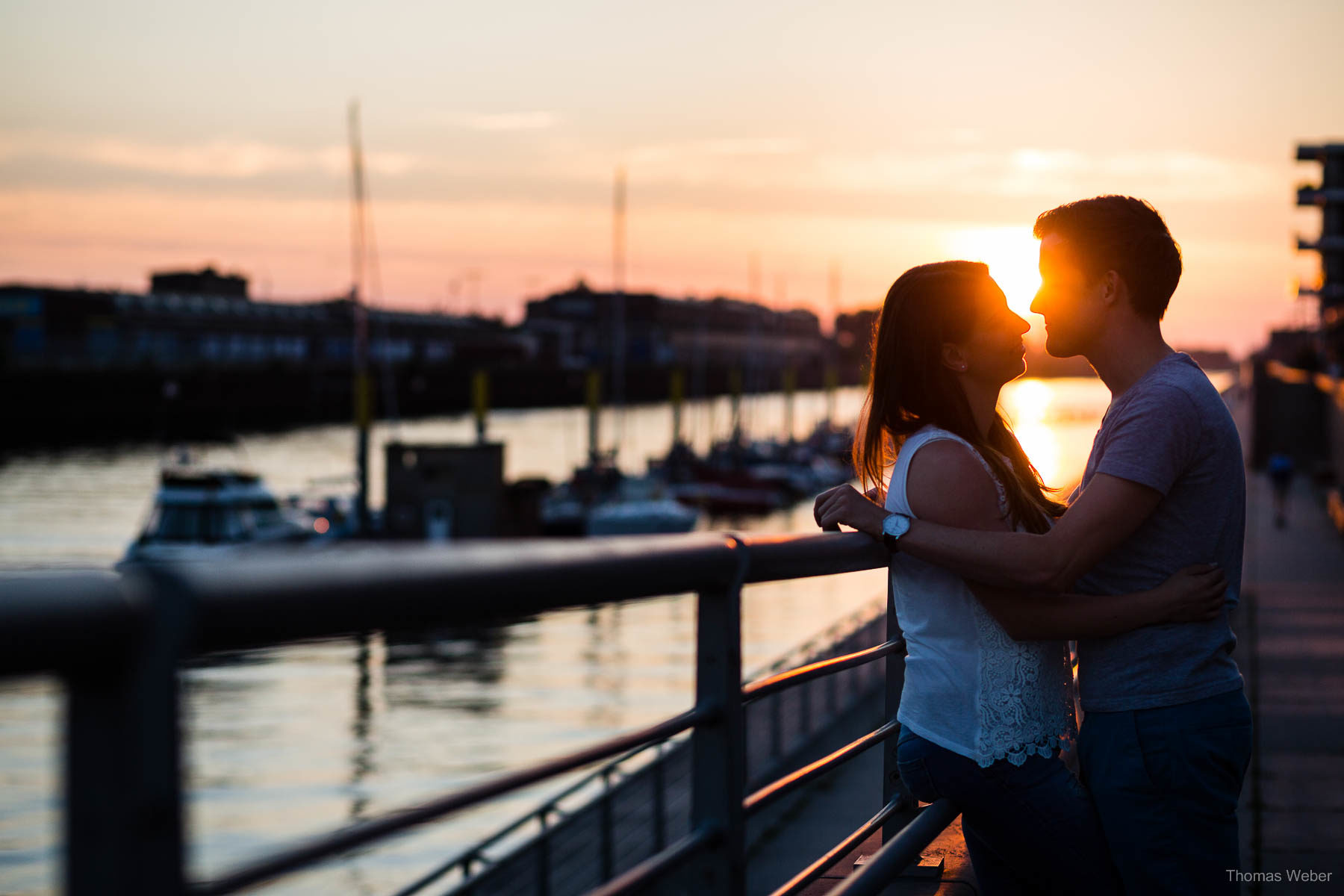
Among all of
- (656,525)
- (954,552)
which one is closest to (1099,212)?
(954,552)

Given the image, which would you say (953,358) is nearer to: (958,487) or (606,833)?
(958,487)

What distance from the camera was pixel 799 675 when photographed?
7.07 feet

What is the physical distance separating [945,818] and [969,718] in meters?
0.50

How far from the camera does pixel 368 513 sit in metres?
40.3

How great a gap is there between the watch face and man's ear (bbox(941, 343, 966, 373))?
0.30 meters

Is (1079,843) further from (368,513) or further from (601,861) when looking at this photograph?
(368,513)

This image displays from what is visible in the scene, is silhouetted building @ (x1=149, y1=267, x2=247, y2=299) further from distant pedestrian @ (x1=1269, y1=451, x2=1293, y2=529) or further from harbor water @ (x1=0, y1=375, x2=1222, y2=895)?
distant pedestrian @ (x1=1269, y1=451, x2=1293, y2=529)

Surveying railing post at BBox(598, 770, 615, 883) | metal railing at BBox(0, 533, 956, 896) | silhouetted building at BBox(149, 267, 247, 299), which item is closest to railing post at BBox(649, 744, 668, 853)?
railing post at BBox(598, 770, 615, 883)

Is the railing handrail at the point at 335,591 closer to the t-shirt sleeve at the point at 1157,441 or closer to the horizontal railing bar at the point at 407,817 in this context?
the horizontal railing bar at the point at 407,817

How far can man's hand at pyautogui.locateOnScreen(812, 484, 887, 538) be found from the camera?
2.47m

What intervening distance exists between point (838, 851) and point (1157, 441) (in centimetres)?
91

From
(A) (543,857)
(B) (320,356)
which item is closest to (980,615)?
(A) (543,857)

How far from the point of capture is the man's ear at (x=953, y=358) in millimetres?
2480

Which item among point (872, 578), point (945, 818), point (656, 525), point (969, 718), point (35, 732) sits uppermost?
point (35, 732)
